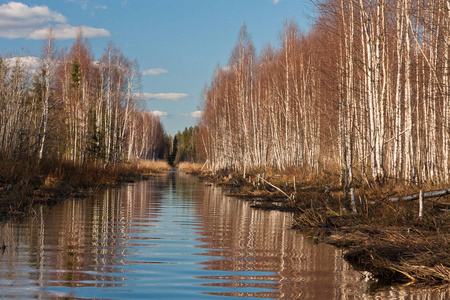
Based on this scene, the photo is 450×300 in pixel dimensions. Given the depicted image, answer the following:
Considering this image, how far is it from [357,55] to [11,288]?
15.3 meters

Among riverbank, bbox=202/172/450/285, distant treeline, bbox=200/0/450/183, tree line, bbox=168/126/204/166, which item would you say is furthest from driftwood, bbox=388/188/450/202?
tree line, bbox=168/126/204/166

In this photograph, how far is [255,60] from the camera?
35.4m

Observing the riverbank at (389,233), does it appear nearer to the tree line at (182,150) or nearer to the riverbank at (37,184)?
the riverbank at (37,184)

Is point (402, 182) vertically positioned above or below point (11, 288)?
above

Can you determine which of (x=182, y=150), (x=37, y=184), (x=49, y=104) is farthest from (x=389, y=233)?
(x=182, y=150)

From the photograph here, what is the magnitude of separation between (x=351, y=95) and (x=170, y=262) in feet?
35.5

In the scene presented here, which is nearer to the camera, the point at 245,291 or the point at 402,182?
the point at 245,291

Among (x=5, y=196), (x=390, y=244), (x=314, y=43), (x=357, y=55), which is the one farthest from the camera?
(x=314, y=43)

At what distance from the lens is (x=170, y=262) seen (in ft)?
19.0

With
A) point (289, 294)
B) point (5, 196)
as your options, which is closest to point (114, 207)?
point (5, 196)

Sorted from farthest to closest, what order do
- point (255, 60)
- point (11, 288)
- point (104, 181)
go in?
point (255, 60) < point (104, 181) < point (11, 288)

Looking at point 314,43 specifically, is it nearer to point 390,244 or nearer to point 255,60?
point 255,60

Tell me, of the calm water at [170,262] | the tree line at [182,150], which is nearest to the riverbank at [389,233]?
the calm water at [170,262]

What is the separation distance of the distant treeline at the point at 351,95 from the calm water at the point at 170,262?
383 centimetres
